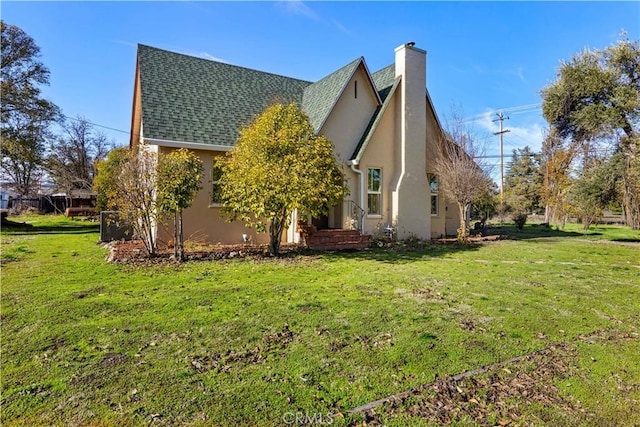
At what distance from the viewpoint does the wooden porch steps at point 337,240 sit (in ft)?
41.7

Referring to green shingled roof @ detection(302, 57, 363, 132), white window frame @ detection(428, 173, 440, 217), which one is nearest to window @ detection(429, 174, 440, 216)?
white window frame @ detection(428, 173, 440, 217)

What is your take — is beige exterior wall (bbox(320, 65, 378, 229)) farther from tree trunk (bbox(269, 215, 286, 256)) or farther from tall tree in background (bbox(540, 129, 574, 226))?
tall tree in background (bbox(540, 129, 574, 226))

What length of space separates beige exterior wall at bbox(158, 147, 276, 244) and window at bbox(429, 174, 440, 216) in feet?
30.8

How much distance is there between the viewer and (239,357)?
159 inches

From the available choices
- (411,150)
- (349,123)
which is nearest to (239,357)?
(349,123)

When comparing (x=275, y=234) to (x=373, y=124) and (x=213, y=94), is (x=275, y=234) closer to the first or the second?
(x=373, y=124)

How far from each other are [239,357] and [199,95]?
42.5ft

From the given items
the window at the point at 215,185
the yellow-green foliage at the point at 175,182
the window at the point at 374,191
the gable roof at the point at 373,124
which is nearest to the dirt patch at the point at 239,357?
the yellow-green foliage at the point at 175,182

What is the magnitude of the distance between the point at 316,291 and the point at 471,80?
20788mm

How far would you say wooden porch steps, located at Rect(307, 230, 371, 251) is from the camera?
12.7 m

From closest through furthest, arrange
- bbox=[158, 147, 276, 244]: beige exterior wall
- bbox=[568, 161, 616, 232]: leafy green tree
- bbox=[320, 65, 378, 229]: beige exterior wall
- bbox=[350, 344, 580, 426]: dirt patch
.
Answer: bbox=[350, 344, 580, 426]: dirt patch, bbox=[158, 147, 276, 244]: beige exterior wall, bbox=[320, 65, 378, 229]: beige exterior wall, bbox=[568, 161, 616, 232]: leafy green tree

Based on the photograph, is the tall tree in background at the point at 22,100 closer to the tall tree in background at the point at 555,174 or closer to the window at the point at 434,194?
the window at the point at 434,194

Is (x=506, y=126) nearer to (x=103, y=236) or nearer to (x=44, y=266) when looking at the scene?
(x=103, y=236)

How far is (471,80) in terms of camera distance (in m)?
22.5
